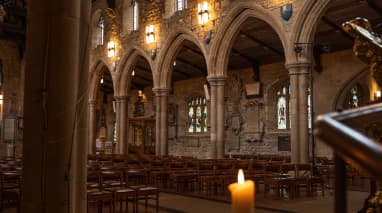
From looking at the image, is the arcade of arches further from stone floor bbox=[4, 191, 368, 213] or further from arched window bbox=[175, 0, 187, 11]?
stone floor bbox=[4, 191, 368, 213]

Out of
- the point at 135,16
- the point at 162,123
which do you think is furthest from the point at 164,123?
the point at 135,16

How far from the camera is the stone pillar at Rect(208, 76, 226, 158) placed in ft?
54.5

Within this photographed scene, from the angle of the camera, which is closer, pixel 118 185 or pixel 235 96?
A: pixel 118 185

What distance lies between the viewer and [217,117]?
16.6m

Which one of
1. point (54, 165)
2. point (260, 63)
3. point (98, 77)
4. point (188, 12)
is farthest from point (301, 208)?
point (98, 77)

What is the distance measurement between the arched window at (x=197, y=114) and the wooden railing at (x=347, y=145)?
23.6 meters

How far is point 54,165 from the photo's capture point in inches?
135

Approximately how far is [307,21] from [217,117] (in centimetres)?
524

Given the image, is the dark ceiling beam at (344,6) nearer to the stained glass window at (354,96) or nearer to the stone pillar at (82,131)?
the stained glass window at (354,96)

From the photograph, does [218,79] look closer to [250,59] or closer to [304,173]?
[250,59]

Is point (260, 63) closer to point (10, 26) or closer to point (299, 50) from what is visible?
point (299, 50)

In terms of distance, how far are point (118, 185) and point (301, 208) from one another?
11.6 ft

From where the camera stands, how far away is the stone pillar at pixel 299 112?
1361cm

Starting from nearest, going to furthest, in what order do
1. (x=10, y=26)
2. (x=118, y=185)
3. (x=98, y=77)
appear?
(x=118, y=185)
(x=10, y=26)
(x=98, y=77)
